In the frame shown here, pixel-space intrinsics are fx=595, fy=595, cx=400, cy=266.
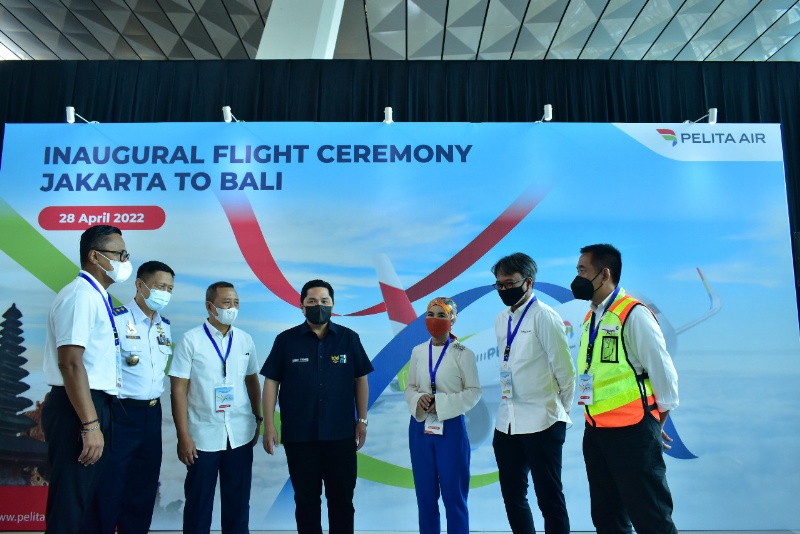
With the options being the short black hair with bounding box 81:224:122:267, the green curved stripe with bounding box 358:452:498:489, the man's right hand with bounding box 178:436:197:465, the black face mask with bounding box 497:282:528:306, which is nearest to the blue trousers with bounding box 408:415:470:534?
the black face mask with bounding box 497:282:528:306

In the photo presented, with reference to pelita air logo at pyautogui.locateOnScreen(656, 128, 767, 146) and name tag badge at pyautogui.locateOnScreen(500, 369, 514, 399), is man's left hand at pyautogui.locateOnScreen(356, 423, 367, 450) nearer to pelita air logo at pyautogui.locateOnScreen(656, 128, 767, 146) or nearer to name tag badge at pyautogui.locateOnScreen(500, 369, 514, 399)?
name tag badge at pyautogui.locateOnScreen(500, 369, 514, 399)

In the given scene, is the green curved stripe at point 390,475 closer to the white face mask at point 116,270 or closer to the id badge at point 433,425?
the id badge at point 433,425

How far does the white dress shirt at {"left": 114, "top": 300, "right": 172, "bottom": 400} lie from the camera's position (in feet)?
10.3

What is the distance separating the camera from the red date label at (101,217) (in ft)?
14.3

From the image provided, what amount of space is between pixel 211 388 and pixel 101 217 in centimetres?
191

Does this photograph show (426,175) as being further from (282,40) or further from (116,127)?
(116,127)

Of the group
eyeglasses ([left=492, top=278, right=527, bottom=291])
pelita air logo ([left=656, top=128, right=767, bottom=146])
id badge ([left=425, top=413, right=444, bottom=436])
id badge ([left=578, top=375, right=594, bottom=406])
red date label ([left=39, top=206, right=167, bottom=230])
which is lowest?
id badge ([left=425, top=413, right=444, bottom=436])

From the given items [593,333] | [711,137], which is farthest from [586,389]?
[711,137]

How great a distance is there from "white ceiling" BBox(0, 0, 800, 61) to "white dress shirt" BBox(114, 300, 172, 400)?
17.0 feet

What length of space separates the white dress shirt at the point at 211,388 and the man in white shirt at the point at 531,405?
139 centimetres

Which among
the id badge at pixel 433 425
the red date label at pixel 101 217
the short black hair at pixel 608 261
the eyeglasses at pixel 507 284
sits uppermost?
the red date label at pixel 101 217

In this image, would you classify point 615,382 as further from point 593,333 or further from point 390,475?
point 390,475

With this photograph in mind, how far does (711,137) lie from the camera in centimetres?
448

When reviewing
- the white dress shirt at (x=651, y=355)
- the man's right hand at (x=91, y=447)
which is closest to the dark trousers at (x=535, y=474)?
the white dress shirt at (x=651, y=355)
